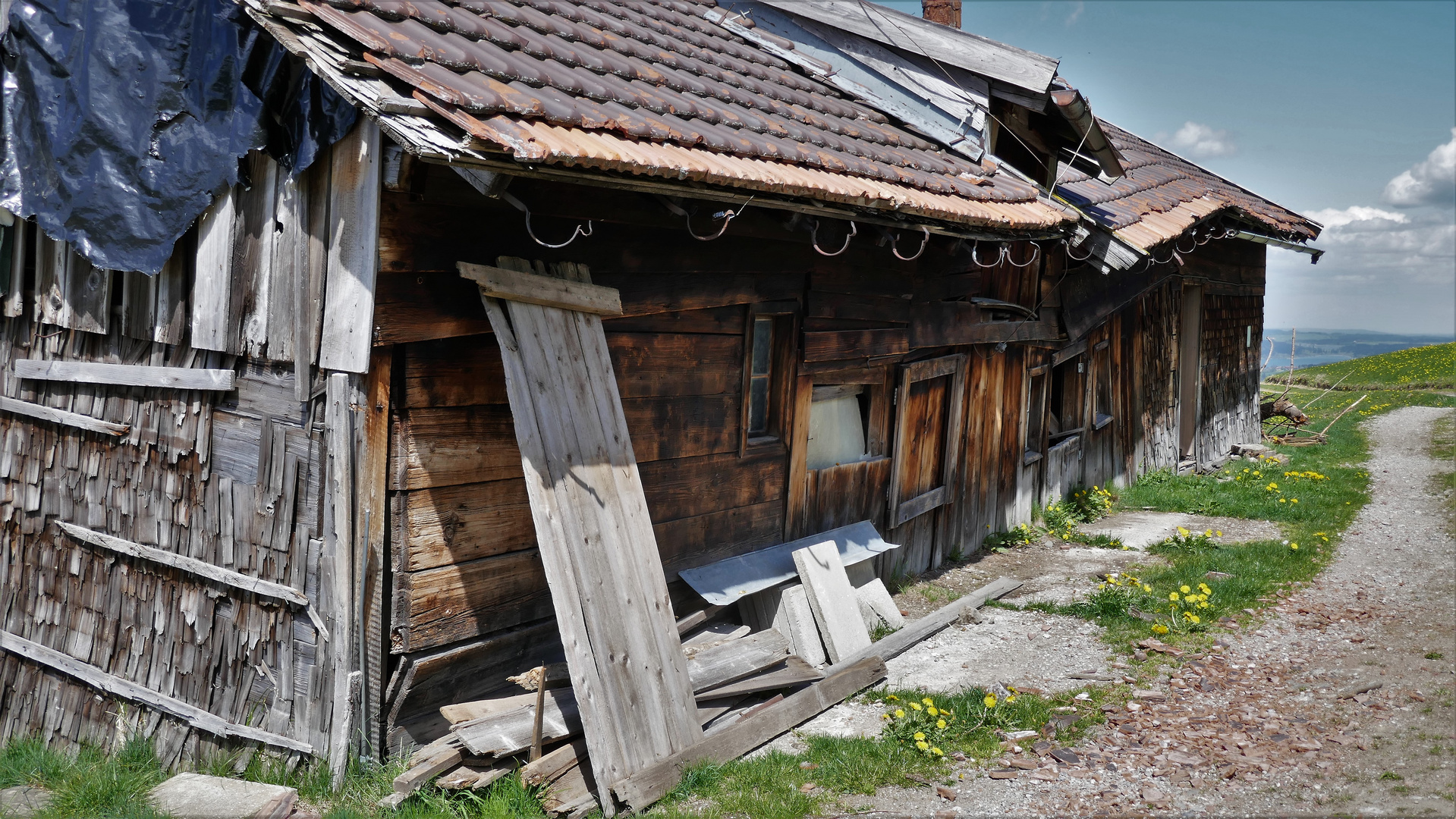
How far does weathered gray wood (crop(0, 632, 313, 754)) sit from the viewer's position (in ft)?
14.9

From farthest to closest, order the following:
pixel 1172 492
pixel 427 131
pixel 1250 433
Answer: pixel 1250 433 → pixel 1172 492 → pixel 427 131

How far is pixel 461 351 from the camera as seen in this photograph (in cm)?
435

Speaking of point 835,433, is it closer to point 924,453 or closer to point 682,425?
point 924,453

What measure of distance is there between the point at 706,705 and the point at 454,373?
6.99 ft

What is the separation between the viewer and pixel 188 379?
188 inches

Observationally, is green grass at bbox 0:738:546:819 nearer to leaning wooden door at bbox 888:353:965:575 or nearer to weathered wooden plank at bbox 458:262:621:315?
weathered wooden plank at bbox 458:262:621:315

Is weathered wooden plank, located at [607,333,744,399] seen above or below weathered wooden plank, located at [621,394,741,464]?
above

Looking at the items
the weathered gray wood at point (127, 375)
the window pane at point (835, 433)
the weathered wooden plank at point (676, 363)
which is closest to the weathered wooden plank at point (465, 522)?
the weathered wooden plank at point (676, 363)

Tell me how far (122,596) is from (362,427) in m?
2.40

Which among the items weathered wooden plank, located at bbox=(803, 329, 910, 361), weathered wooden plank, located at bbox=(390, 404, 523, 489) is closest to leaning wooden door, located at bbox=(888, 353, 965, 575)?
weathered wooden plank, located at bbox=(803, 329, 910, 361)

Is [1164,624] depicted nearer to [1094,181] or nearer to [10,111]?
[1094,181]

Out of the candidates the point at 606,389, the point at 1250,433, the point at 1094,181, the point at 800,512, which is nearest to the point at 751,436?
the point at 800,512

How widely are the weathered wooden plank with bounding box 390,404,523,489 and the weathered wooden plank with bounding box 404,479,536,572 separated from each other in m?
0.05

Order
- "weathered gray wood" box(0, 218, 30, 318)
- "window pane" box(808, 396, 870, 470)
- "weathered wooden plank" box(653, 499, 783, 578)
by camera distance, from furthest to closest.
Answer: "window pane" box(808, 396, 870, 470) → "weathered gray wood" box(0, 218, 30, 318) → "weathered wooden plank" box(653, 499, 783, 578)
